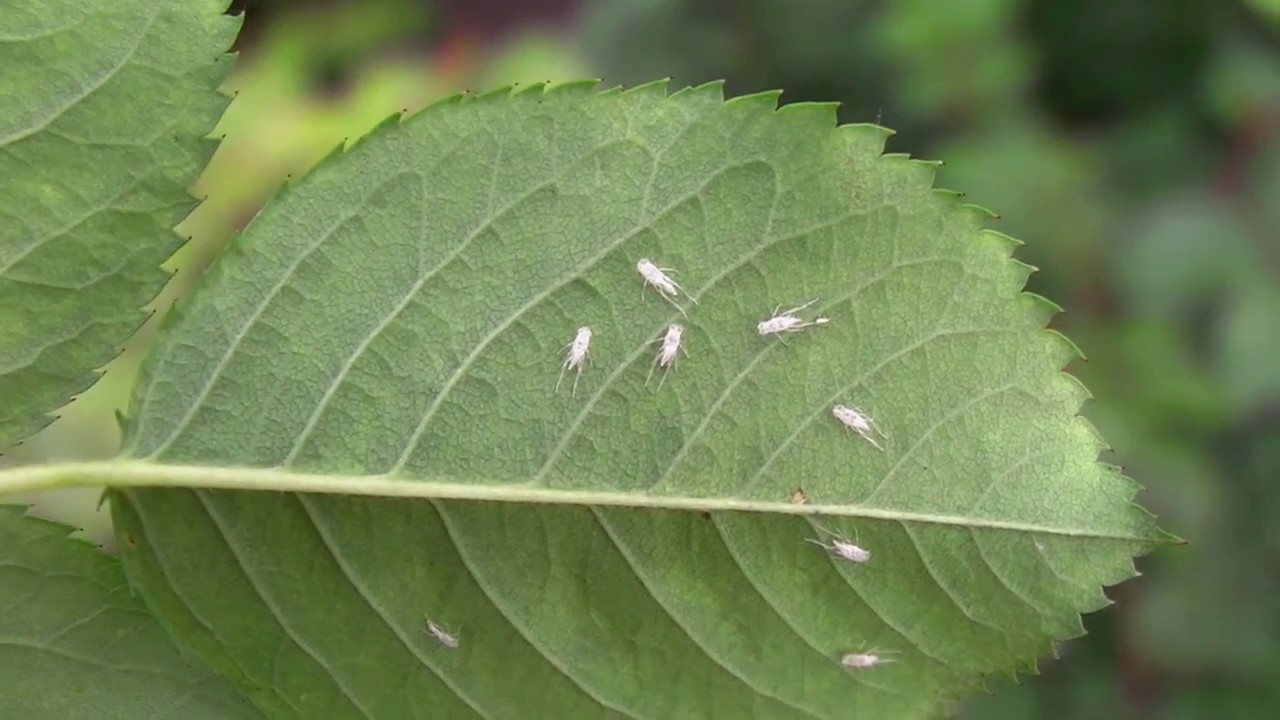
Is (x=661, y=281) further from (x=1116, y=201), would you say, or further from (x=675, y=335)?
(x=1116, y=201)

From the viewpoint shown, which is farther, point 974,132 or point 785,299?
point 974,132

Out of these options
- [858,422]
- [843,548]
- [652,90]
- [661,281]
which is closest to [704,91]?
[652,90]

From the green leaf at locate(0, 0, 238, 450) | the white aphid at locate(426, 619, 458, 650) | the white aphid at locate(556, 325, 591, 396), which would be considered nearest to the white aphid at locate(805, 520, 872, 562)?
the white aphid at locate(556, 325, 591, 396)

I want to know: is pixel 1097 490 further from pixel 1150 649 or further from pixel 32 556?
pixel 1150 649

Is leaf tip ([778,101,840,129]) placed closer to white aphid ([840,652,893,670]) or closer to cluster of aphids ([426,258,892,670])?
cluster of aphids ([426,258,892,670])

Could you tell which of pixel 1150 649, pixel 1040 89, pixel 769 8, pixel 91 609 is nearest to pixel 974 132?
pixel 1040 89

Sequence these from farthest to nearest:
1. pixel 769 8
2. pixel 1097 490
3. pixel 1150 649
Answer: pixel 769 8 → pixel 1150 649 → pixel 1097 490
